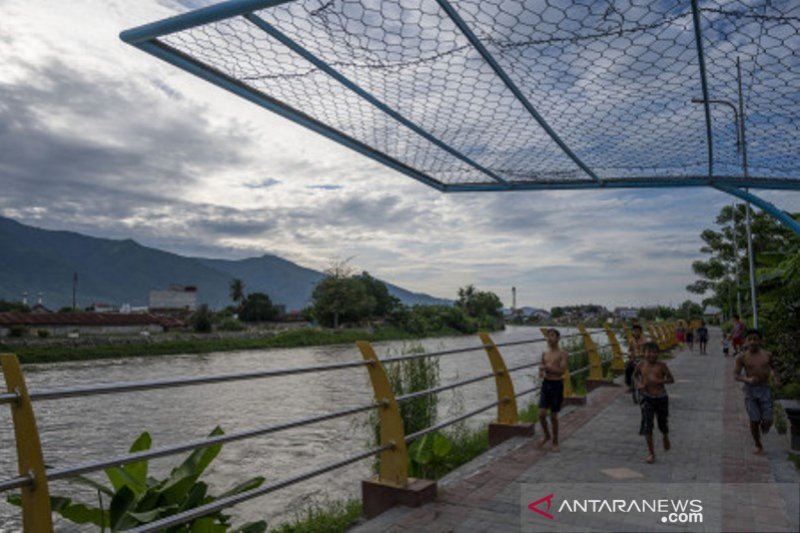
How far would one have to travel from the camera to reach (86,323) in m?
68.4

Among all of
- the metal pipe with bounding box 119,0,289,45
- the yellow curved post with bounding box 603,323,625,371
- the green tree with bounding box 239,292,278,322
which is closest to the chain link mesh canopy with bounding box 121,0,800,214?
the metal pipe with bounding box 119,0,289,45

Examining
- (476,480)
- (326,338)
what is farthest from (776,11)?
(326,338)

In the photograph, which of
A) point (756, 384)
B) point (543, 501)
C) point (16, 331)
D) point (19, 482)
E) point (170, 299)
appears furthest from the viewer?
point (170, 299)

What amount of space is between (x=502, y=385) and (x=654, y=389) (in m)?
1.57

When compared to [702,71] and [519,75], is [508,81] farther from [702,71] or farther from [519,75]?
[702,71]

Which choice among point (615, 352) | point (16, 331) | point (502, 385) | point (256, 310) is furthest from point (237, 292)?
point (502, 385)

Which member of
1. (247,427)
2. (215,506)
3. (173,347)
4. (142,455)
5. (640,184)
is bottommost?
(247,427)

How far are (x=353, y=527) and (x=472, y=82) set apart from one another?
10.5 feet

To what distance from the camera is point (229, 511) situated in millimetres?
7270

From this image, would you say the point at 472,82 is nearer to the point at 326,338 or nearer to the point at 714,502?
the point at 714,502

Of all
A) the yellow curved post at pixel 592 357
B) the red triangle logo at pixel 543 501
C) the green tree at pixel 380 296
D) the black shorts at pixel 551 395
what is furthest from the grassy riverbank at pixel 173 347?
the green tree at pixel 380 296

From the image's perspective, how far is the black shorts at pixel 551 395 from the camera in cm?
621

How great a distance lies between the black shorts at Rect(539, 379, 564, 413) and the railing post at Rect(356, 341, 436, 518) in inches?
93.4

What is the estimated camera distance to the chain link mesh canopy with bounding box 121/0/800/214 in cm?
316
